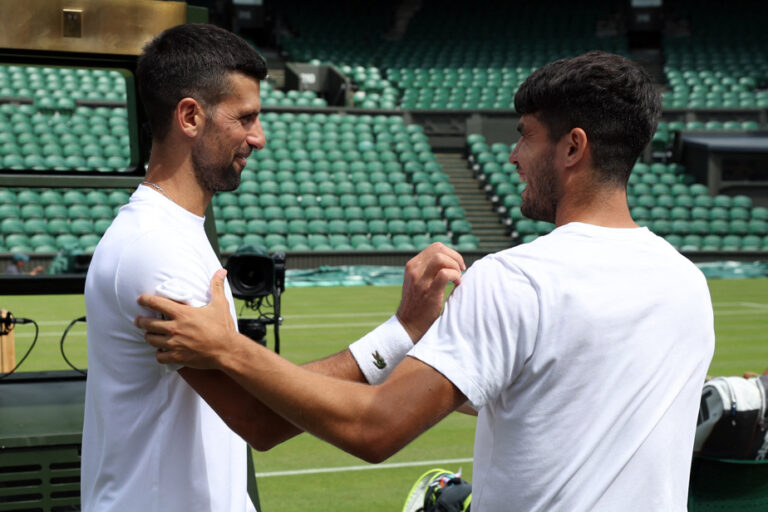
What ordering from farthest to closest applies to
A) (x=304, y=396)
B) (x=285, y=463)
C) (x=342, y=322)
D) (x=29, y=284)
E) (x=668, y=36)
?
(x=668, y=36)
(x=342, y=322)
(x=285, y=463)
(x=29, y=284)
(x=304, y=396)

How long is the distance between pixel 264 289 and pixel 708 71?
1177 inches

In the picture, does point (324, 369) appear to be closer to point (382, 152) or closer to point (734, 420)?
point (734, 420)

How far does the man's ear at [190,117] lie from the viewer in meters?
2.03

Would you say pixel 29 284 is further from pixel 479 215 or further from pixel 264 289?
pixel 479 215

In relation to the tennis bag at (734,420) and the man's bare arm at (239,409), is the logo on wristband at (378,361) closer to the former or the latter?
the man's bare arm at (239,409)

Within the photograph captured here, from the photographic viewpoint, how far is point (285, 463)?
6031mm

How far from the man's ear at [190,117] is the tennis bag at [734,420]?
5.81ft

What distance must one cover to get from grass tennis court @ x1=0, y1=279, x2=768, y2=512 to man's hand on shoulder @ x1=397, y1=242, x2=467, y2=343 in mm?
3255

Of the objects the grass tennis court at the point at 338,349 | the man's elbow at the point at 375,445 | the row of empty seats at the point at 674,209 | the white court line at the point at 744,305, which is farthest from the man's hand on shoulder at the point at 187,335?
the row of empty seats at the point at 674,209

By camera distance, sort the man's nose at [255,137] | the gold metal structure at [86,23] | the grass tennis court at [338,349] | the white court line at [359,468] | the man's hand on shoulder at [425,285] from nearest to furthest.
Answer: the man's hand on shoulder at [425,285] < the man's nose at [255,137] < the gold metal structure at [86,23] < the grass tennis court at [338,349] < the white court line at [359,468]

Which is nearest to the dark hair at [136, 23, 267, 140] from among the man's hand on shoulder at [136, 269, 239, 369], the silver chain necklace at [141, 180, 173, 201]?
the silver chain necklace at [141, 180, 173, 201]

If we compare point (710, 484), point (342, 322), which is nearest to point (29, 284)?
point (710, 484)

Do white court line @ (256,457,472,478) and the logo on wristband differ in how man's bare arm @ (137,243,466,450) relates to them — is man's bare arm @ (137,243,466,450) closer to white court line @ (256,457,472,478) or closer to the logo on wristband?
the logo on wristband

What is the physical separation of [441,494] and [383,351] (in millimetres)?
1647
